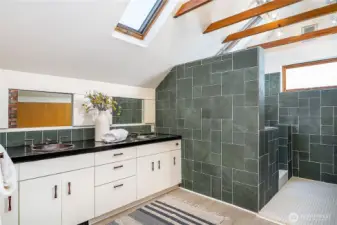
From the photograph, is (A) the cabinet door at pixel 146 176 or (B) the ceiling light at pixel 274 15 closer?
(A) the cabinet door at pixel 146 176

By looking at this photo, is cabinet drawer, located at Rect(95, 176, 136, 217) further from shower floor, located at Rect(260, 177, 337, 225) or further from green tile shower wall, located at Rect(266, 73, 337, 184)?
green tile shower wall, located at Rect(266, 73, 337, 184)

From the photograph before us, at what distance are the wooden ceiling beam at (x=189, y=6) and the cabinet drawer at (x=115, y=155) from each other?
1.75m

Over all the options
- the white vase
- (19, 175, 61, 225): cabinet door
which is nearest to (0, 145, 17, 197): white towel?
(19, 175, 61, 225): cabinet door

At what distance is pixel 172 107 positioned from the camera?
3.19 metres

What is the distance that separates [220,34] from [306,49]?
5.83ft

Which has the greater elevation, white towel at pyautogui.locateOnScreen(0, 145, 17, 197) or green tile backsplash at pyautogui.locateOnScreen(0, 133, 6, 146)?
green tile backsplash at pyautogui.locateOnScreen(0, 133, 6, 146)

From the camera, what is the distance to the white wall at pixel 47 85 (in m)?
2.00

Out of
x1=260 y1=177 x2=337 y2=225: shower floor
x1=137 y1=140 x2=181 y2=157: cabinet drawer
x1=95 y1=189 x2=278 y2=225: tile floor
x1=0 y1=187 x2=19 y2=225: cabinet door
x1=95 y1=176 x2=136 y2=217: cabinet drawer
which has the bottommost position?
x1=95 y1=189 x2=278 y2=225: tile floor

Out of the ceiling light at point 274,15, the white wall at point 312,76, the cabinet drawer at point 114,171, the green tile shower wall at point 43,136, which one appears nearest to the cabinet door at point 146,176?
the cabinet drawer at point 114,171

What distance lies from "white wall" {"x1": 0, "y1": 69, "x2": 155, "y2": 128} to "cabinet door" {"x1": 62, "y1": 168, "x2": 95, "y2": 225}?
3.14ft

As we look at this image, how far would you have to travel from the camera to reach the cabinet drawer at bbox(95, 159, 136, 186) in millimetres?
2066

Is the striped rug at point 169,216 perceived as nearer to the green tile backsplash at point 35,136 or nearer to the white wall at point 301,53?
the green tile backsplash at point 35,136

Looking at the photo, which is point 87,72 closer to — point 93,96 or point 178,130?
point 93,96

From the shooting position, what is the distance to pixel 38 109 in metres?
2.29
